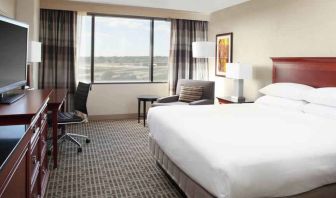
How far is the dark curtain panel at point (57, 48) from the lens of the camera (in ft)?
18.3

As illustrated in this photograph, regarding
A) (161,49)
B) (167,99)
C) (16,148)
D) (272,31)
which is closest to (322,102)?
(272,31)

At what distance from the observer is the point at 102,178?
10.5ft

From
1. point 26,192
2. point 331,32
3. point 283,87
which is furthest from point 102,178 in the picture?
point 331,32

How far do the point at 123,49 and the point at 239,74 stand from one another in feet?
8.98

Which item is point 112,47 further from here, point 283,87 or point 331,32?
point 331,32

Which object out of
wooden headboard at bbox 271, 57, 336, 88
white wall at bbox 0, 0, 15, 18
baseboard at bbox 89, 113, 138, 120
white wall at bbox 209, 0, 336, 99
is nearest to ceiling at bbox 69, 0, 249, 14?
white wall at bbox 209, 0, 336, 99

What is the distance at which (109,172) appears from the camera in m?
3.36

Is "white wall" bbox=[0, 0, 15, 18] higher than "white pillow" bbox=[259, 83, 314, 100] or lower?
higher

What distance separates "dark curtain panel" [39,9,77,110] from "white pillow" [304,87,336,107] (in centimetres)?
429

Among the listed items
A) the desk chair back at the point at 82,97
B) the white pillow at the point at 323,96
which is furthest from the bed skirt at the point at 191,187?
the desk chair back at the point at 82,97

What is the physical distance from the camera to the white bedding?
181 centimetres

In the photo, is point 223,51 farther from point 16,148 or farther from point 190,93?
point 16,148

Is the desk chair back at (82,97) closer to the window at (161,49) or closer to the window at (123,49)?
the window at (123,49)

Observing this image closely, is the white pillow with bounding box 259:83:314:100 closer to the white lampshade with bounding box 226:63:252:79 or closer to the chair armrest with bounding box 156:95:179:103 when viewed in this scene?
the white lampshade with bounding box 226:63:252:79
